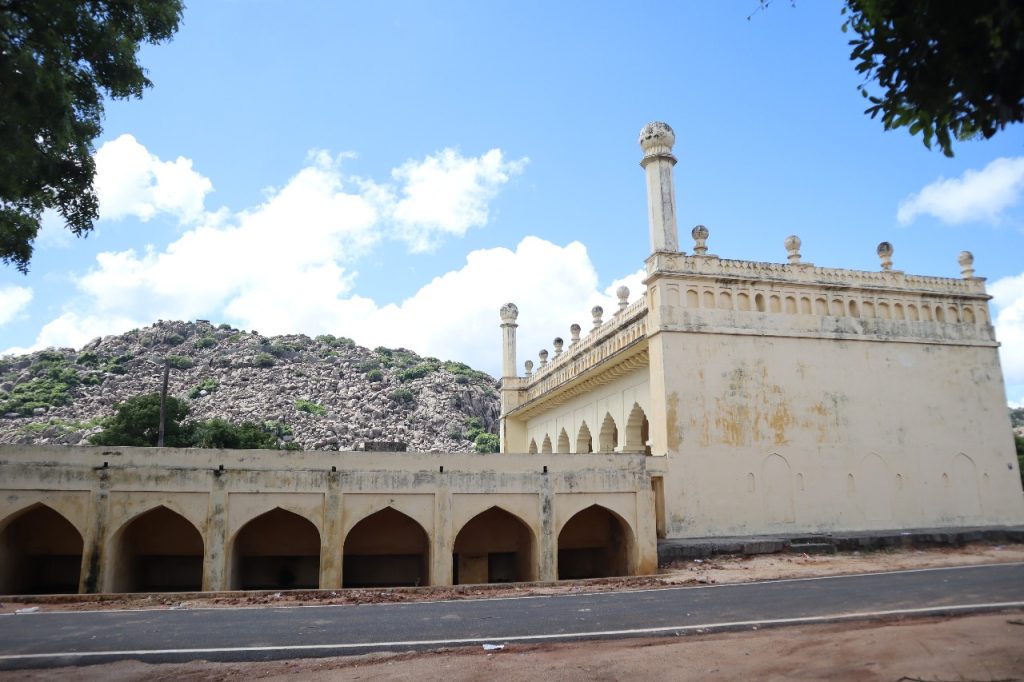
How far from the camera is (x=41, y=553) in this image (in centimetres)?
1645

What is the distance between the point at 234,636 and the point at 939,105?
9.61 metres

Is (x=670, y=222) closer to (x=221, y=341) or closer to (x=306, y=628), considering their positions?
(x=306, y=628)

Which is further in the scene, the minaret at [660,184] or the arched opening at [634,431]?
the arched opening at [634,431]

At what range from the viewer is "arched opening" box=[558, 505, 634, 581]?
1817cm

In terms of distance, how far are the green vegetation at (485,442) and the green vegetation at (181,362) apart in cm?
3487

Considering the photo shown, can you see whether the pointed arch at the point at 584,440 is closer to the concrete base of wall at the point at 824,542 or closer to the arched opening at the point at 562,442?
the arched opening at the point at 562,442

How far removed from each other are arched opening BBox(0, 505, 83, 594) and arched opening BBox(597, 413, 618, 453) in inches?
636

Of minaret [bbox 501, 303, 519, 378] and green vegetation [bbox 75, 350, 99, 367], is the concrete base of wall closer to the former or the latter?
minaret [bbox 501, 303, 519, 378]

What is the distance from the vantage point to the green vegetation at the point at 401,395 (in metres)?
78.0

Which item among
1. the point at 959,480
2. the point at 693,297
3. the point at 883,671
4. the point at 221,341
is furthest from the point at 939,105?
the point at 221,341

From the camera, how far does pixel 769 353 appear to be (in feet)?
66.3

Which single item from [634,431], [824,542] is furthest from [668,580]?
[634,431]

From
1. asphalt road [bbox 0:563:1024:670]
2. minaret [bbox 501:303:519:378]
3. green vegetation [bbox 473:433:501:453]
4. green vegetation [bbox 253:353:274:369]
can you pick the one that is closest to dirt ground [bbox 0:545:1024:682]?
asphalt road [bbox 0:563:1024:670]

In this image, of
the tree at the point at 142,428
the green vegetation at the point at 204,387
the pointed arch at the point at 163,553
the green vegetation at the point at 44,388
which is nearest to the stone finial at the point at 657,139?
the pointed arch at the point at 163,553
